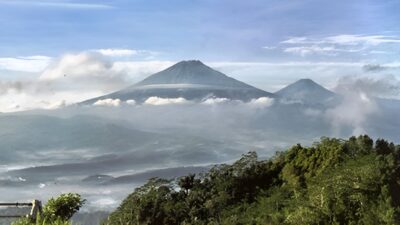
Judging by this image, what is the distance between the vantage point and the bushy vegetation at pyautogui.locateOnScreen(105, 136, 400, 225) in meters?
8.77

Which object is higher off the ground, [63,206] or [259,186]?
[63,206]

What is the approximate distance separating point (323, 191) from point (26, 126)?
61.7 m

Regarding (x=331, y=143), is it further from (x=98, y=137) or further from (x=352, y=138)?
(x=98, y=137)

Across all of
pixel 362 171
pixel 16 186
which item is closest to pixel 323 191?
pixel 362 171

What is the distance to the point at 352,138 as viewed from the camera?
10.5 m

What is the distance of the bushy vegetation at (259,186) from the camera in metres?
8.77

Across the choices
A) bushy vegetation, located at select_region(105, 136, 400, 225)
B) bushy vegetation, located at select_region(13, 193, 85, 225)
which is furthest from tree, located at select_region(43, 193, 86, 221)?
bushy vegetation, located at select_region(105, 136, 400, 225)

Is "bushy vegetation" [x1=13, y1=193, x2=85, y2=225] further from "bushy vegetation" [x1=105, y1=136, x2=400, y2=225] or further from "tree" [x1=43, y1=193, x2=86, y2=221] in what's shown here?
"bushy vegetation" [x1=105, y1=136, x2=400, y2=225]

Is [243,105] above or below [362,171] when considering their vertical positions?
above

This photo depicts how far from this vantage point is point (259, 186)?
1060 cm

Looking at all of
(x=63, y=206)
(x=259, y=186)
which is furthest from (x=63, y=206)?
(x=259, y=186)

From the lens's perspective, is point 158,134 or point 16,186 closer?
point 16,186

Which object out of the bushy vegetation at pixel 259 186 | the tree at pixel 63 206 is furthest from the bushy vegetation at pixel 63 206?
the bushy vegetation at pixel 259 186

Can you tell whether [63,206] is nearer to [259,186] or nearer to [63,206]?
[63,206]
